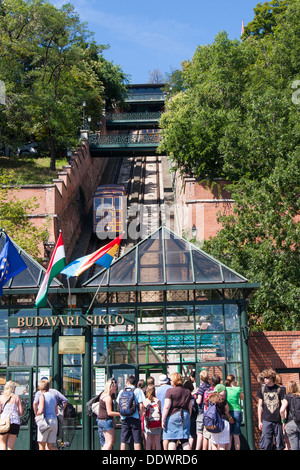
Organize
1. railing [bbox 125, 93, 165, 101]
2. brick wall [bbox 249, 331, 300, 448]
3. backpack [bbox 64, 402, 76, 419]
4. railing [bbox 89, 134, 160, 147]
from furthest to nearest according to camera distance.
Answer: railing [bbox 125, 93, 165, 101]
railing [bbox 89, 134, 160, 147]
brick wall [bbox 249, 331, 300, 448]
backpack [bbox 64, 402, 76, 419]

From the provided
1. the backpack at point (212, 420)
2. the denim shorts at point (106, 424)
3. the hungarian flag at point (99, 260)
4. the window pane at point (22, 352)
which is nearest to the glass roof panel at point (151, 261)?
the hungarian flag at point (99, 260)

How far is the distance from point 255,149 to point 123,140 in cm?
1915

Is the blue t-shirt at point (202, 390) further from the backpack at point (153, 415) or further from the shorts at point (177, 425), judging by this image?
the backpack at point (153, 415)

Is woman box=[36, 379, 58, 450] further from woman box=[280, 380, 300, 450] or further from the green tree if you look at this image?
the green tree

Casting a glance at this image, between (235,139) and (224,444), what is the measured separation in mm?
18615

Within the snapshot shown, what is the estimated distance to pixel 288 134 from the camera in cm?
2369

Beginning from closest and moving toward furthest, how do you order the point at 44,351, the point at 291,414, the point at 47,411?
the point at 291,414 < the point at 47,411 < the point at 44,351

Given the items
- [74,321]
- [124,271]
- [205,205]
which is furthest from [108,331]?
[205,205]

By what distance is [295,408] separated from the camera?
9641 mm

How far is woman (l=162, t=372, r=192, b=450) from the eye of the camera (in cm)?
956

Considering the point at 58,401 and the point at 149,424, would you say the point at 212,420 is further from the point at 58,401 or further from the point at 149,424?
the point at 58,401

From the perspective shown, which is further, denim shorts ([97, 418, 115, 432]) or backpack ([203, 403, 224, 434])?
denim shorts ([97, 418, 115, 432])

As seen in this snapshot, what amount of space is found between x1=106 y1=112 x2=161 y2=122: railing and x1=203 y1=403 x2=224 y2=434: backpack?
133ft

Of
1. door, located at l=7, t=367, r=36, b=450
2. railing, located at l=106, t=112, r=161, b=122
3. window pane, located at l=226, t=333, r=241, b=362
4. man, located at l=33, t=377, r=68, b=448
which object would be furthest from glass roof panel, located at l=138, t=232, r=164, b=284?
railing, located at l=106, t=112, r=161, b=122
